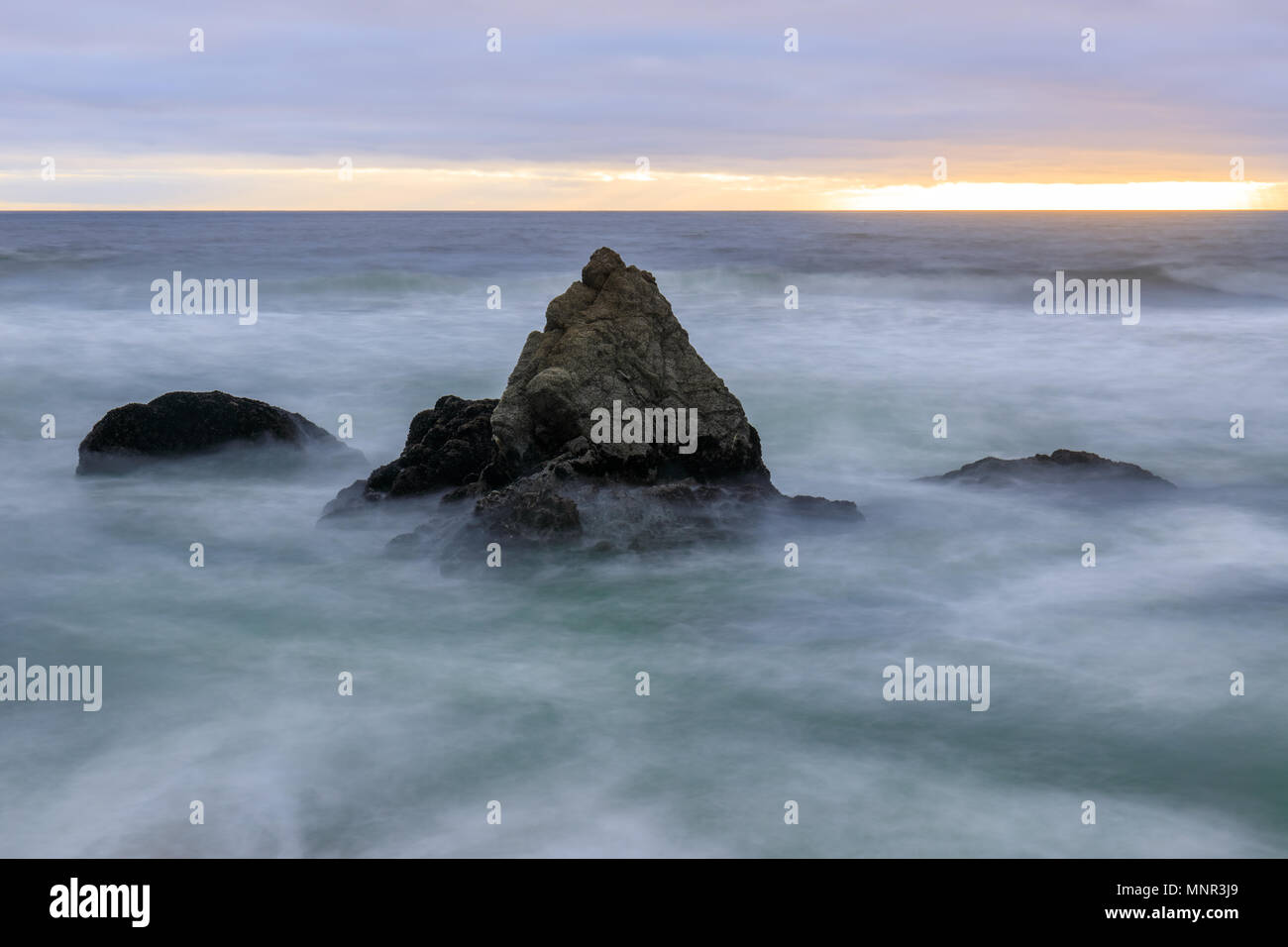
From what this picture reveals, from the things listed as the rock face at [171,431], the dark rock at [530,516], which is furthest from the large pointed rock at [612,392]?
the rock face at [171,431]

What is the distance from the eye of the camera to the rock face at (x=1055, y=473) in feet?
43.6

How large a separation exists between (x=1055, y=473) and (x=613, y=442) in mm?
5504

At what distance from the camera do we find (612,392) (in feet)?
35.5

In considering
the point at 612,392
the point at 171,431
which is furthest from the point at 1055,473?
the point at 171,431

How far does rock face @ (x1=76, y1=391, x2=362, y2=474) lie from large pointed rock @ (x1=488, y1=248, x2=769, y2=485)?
430 cm

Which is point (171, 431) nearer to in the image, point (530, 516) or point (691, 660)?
point (530, 516)

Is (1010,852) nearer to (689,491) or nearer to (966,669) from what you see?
(966,669)

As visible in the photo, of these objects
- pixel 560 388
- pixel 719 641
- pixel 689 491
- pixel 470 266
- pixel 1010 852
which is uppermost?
pixel 470 266

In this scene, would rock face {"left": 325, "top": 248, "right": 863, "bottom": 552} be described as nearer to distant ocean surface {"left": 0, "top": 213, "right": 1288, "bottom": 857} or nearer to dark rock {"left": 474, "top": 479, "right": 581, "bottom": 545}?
dark rock {"left": 474, "top": 479, "right": 581, "bottom": 545}

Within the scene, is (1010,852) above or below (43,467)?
below

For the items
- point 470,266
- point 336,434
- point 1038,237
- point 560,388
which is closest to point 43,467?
point 336,434

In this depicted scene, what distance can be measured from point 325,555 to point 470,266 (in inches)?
1174

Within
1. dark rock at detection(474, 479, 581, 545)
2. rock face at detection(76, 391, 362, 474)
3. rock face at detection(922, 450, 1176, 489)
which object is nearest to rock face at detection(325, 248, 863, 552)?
dark rock at detection(474, 479, 581, 545)

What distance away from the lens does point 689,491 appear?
1095cm
